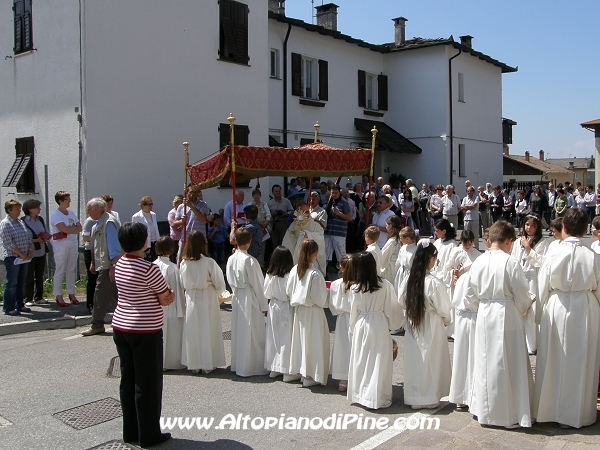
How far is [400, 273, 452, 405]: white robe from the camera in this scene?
5.84m

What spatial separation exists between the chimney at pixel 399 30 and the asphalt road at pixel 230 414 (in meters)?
21.4

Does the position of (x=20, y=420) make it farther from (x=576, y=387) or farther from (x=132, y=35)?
(x=132, y=35)

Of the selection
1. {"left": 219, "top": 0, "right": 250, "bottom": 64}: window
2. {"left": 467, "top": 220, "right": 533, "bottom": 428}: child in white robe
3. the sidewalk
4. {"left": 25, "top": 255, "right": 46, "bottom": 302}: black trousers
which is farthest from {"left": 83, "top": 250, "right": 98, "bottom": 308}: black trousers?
{"left": 219, "top": 0, "right": 250, "bottom": 64}: window

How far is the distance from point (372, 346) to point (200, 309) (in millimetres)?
2300

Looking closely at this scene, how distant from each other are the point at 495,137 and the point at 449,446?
87.8ft

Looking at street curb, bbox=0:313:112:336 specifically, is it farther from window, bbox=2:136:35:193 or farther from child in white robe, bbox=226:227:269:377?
window, bbox=2:136:35:193

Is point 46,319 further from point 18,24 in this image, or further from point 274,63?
point 274,63

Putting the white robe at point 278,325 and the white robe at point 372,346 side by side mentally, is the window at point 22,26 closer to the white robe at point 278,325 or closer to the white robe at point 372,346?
the white robe at point 278,325

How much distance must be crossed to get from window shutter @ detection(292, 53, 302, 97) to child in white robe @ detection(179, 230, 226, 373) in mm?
15281

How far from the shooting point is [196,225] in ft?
39.5

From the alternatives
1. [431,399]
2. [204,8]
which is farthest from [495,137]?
[431,399]

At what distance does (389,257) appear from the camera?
9.28 meters

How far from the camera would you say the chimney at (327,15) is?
84.5ft

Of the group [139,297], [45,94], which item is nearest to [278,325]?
[139,297]
